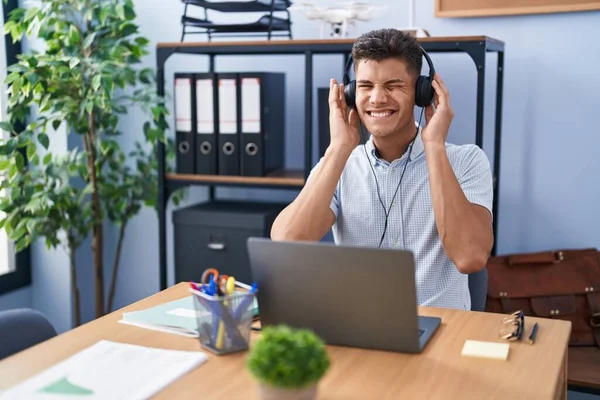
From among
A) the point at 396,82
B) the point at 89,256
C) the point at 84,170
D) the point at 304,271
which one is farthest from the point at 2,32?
the point at 304,271

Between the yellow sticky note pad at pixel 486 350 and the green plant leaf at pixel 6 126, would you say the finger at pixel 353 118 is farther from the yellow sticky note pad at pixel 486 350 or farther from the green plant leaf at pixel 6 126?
the green plant leaf at pixel 6 126

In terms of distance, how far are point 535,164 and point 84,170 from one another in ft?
5.34

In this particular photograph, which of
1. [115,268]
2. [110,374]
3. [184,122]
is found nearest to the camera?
[110,374]

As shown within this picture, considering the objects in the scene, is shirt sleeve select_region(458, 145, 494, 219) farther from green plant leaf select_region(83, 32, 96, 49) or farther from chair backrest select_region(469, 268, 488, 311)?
green plant leaf select_region(83, 32, 96, 49)

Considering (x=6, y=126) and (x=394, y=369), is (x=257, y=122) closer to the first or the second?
(x=6, y=126)

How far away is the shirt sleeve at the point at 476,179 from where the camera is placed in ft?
5.94

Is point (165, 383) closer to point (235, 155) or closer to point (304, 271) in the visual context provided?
point (304, 271)

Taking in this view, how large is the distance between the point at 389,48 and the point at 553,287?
1031 mm

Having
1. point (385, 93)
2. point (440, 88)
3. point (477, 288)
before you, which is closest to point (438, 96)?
point (440, 88)

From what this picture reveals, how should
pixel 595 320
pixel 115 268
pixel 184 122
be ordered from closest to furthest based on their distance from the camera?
pixel 595 320
pixel 184 122
pixel 115 268

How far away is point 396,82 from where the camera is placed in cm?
184

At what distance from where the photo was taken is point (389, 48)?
183 cm

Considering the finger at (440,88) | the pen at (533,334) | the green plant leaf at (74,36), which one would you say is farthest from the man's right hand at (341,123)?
the green plant leaf at (74,36)

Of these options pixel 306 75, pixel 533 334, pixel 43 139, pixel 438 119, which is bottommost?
pixel 533 334
